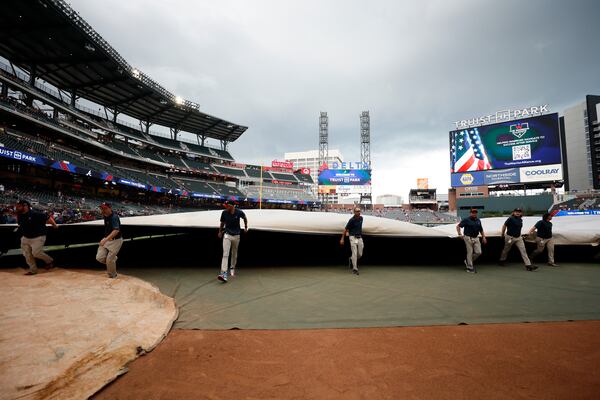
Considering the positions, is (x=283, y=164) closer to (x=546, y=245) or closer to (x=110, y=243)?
(x=546, y=245)

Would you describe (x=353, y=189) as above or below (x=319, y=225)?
above

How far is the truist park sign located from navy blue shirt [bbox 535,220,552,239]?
28.2 m

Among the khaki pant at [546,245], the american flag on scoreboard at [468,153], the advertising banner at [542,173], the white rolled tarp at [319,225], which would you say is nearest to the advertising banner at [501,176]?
the advertising banner at [542,173]

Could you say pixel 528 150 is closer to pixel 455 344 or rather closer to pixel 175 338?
pixel 455 344

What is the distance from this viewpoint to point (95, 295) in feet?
10.6

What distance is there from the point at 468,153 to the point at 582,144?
4050 cm

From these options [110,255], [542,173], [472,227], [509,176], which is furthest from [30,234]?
[542,173]

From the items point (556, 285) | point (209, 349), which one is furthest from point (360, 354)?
point (556, 285)

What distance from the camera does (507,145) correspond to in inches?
1029

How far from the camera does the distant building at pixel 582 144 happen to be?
43.1 meters

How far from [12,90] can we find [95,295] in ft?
95.9

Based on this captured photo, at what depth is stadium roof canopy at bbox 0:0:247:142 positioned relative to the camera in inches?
696

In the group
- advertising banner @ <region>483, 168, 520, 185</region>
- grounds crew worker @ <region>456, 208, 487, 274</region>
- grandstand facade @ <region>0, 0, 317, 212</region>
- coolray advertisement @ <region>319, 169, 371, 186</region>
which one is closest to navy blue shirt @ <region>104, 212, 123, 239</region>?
grounds crew worker @ <region>456, 208, 487, 274</region>

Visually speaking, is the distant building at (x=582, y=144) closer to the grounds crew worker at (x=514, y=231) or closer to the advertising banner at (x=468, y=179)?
the advertising banner at (x=468, y=179)
